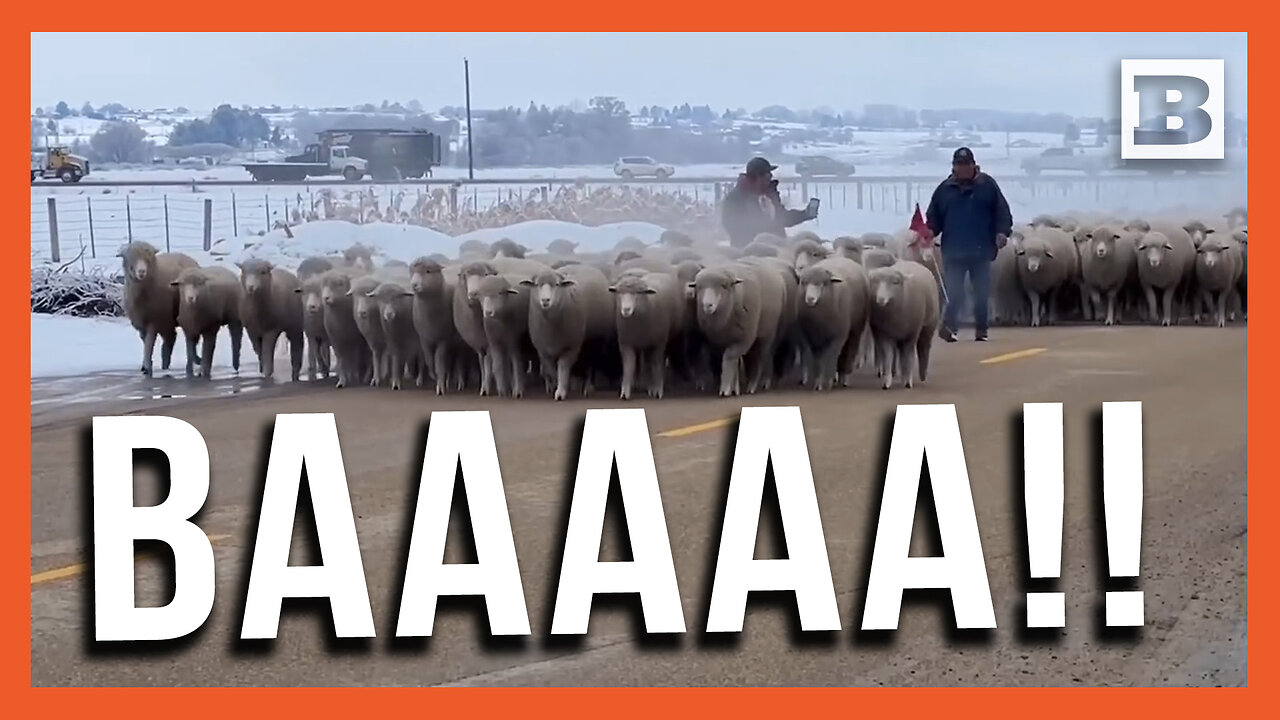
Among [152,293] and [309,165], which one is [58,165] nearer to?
[309,165]

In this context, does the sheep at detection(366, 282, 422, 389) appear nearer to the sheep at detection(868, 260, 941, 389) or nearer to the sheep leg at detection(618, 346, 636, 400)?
the sheep leg at detection(618, 346, 636, 400)

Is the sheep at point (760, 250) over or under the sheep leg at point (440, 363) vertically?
over

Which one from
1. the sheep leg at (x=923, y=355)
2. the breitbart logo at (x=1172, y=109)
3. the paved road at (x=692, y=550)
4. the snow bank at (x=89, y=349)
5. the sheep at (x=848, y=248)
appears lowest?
the paved road at (x=692, y=550)

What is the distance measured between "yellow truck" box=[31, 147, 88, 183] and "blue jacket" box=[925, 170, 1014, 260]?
5.62 metres

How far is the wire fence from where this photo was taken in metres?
11.8

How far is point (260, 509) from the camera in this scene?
24.6 ft

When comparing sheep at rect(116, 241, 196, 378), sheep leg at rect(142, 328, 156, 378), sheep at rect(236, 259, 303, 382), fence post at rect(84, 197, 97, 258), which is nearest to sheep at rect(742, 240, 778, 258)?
sheep at rect(236, 259, 303, 382)

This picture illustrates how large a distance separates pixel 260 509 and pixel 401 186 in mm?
4653

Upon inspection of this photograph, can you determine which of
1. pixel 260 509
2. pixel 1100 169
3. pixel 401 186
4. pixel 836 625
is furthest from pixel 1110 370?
pixel 260 509

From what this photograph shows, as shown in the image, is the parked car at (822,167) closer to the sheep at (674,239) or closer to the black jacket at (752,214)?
the black jacket at (752,214)

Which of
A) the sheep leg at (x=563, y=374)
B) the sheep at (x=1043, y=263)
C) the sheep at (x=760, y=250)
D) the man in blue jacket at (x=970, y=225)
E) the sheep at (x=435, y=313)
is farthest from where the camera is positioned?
the sheep at (x=1043, y=263)

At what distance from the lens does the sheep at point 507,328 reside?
38.3ft

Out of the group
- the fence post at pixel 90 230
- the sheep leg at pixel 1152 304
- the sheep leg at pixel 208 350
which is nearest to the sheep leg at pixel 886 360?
the sheep leg at pixel 208 350

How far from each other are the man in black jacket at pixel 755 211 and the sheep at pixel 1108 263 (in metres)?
3.24
